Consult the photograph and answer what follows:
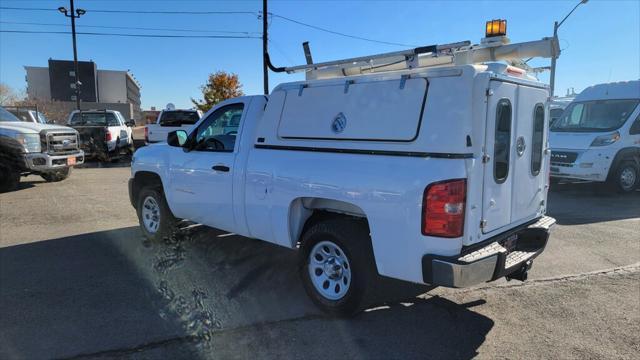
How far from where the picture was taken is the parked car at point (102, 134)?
1557 centimetres

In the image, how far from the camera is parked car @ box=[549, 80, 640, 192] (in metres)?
10.2

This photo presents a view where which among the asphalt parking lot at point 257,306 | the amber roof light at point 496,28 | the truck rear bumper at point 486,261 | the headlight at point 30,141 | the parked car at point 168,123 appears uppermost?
the amber roof light at point 496,28

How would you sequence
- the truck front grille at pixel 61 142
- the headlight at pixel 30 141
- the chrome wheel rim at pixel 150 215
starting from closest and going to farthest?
the chrome wheel rim at pixel 150 215 < the headlight at pixel 30 141 < the truck front grille at pixel 61 142

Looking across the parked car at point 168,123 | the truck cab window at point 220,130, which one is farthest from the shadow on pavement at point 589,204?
the parked car at point 168,123

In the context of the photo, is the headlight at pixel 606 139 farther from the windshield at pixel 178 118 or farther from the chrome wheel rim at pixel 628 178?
the windshield at pixel 178 118

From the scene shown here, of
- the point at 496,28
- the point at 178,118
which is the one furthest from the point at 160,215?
the point at 178,118

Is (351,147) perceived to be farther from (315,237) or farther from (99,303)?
(99,303)

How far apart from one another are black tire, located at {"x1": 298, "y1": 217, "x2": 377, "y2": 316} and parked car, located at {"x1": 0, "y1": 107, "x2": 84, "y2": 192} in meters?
8.99

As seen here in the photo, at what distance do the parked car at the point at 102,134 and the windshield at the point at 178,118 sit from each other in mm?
1879

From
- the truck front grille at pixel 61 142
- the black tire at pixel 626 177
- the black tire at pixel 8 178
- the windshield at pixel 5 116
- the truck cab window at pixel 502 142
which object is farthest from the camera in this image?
the windshield at pixel 5 116

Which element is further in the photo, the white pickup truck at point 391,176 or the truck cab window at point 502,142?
the truck cab window at point 502,142

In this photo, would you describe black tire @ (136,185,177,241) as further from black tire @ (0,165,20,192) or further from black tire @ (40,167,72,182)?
black tire @ (40,167,72,182)

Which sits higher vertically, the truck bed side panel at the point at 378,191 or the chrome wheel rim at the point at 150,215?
the truck bed side panel at the point at 378,191

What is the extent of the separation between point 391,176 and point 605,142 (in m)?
9.06
